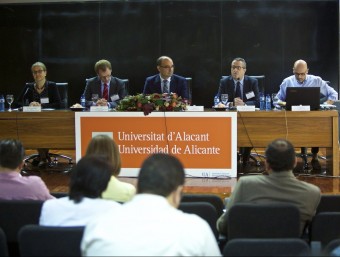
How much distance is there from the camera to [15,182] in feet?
11.1

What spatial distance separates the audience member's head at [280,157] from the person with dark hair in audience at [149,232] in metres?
1.39

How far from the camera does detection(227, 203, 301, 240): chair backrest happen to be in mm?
2781

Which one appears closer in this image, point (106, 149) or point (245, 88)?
point (106, 149)

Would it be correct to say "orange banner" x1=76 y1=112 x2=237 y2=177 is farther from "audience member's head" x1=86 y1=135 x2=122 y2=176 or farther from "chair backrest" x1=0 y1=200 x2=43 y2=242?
"chair backrest" x1=0 y1=200 x2=43 y2=242

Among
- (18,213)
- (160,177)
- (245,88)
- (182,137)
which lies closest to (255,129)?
(182,137)

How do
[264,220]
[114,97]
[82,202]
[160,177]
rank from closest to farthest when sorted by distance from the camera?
[160,177], [82,202], [264,220], [114,97]

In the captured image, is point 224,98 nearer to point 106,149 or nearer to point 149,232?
point 106,149

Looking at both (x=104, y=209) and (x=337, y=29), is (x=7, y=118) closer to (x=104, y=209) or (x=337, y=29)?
(x=104, y=209)

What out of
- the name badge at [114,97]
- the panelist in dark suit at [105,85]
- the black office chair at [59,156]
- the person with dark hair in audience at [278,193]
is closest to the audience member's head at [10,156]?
the person with dark hair in audience at [278,193]

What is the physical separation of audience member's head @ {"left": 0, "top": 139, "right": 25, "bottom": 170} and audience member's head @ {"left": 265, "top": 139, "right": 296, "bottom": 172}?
1452 millimetres

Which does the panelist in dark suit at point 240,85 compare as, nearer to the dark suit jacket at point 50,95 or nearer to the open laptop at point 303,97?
the open laptop at point 303,97

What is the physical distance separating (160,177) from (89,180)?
0.64 meters

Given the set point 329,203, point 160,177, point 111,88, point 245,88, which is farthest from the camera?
point 111,88

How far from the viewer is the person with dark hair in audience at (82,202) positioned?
249 centimetres
